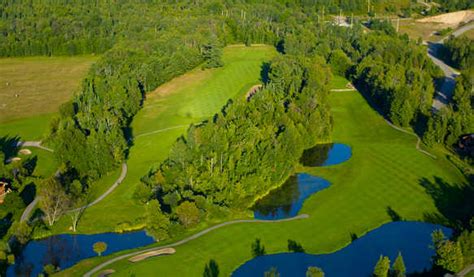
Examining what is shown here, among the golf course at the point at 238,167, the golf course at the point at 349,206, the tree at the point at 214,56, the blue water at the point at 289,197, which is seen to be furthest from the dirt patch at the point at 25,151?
the tree at the point at 214,56

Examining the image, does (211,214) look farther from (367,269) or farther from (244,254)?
(367,269)

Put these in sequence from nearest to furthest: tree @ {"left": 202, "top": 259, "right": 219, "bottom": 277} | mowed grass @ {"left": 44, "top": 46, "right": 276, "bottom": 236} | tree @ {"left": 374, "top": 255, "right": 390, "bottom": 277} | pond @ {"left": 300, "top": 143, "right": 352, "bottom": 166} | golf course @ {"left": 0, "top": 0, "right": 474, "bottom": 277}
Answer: tree @ {"left": 374, "top": 255, "right": 390, "bottom": 277} → tree @ {"left": 202, "top": 259, "right": 219, "bottom": 277} → golf course @ {"left": 0, "top": 0, "right": 474, "bottom": 277} → mowed grass @ {"left": 44, "top": 46, "right": 276, "bottom": 236} → pond @ {"left": 300, "top": 143, "right": 352, "bottom": 166}

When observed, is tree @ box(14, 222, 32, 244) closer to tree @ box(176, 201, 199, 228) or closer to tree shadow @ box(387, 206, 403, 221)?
tree @ box(176, 201, 199, 228)

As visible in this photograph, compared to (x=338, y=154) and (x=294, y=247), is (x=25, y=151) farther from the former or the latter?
(x=338, y=154)

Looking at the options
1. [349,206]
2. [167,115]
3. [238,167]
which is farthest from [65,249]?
[167,115]

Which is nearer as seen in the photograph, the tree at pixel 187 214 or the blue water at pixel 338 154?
the tree at pixel 187 214

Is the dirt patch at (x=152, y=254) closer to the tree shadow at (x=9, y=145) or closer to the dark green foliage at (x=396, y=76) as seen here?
the tree shadow at (x=9, y=145)

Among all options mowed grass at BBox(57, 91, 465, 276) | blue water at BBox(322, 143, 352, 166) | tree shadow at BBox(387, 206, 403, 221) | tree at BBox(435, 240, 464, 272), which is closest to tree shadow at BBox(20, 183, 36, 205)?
mowed grass at BBox(57, 91, 465, 276)

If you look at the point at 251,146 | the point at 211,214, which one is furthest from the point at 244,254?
the point at 251,146
